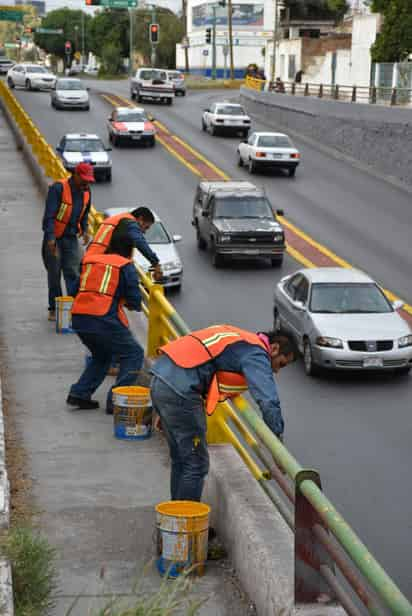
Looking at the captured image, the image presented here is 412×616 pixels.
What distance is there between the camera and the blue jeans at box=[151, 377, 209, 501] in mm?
6594

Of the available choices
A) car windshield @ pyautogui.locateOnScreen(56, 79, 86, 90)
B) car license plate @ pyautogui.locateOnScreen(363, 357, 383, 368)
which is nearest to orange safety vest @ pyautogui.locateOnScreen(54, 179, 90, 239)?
car license plate @ pyautogui.locateOnScreen(363, 357, 383, 368)

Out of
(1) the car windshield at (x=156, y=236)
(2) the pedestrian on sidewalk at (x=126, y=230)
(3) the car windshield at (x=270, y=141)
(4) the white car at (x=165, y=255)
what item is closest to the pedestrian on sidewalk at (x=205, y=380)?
(2) the pedestrian on sidewalk at (x=126, y=230)

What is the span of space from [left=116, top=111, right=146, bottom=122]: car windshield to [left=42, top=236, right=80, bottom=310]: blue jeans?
35.4m

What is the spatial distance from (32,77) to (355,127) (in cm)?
3044

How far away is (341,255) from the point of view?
94.4ft

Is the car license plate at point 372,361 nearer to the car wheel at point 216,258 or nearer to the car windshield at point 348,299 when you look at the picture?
the car windshield at point 348,299

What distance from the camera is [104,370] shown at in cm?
985

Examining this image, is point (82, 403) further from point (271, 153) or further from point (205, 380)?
point (271, 153)

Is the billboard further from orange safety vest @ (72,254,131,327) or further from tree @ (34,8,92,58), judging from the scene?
orange safety vest @ (72,254,131,327)

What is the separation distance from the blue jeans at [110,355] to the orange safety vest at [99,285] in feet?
0.75

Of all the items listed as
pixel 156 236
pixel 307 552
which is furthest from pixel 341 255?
pixel 307 552

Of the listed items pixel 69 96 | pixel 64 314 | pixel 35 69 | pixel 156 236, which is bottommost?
pixel 69 96

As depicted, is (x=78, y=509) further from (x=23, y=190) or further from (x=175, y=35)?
(x=175, y=35)

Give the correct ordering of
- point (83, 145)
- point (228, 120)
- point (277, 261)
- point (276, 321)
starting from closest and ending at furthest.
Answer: point (276, 321) < point (277, 261) < point (83, 145) < point (228, 120)
